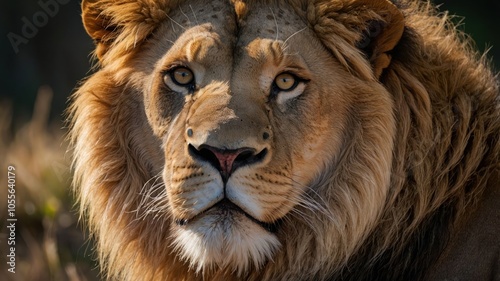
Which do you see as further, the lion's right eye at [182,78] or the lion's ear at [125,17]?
the lion's ear at [125,17]

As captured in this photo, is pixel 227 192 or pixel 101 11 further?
pixel 101 11

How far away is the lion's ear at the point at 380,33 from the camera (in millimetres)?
3824

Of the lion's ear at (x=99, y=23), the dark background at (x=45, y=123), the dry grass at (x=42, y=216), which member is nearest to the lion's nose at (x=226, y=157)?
the lion's ear at (x=99, y=23)

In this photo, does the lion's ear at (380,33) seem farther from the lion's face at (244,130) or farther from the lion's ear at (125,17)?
the lion's ear at (125,17)

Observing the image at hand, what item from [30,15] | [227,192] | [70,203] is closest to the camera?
[227,192]

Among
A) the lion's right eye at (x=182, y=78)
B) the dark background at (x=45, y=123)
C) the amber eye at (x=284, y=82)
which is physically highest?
the amber eye at (x=284, y=82)

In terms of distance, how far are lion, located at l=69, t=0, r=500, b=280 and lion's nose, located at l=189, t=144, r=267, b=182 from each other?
2.9 inches

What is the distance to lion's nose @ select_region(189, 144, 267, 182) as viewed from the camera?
3.46 meters

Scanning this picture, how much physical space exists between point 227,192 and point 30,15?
11.4 m

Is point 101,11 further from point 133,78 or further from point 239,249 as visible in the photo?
point 239,249

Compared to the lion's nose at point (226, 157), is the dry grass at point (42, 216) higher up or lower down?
lower down

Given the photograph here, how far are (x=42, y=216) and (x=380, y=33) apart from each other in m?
3.83

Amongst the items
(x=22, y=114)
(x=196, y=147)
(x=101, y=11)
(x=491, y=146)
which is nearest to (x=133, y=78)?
(x=101, y=11)

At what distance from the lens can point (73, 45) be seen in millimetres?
14914
